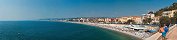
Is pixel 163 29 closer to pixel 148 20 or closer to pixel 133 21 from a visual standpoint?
pixel 148 20

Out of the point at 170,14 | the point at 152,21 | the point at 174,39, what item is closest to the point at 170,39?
the point at 174,39

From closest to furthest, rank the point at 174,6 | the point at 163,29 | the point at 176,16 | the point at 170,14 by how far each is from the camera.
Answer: the point at 163,29, the point at 176,16, the point at 170,14, the point at 174,6

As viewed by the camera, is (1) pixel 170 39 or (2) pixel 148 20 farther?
(2) pixel 148 20

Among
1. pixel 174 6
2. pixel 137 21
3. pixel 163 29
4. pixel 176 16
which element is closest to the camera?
pixel 163 29

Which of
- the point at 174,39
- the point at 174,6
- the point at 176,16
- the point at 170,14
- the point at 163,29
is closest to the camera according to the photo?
the point at 163,29

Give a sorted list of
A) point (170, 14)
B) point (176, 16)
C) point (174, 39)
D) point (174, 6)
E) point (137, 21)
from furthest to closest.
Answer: point (137, 21) < point (174, 6) < point (170, 14) < point (176, 16) < point (174, 39)

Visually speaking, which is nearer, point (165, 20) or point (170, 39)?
point (170, 39)

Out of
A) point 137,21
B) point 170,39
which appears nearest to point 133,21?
point 137,21

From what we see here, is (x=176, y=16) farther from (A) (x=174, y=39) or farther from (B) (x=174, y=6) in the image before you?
(A) (x=174, y=39)
